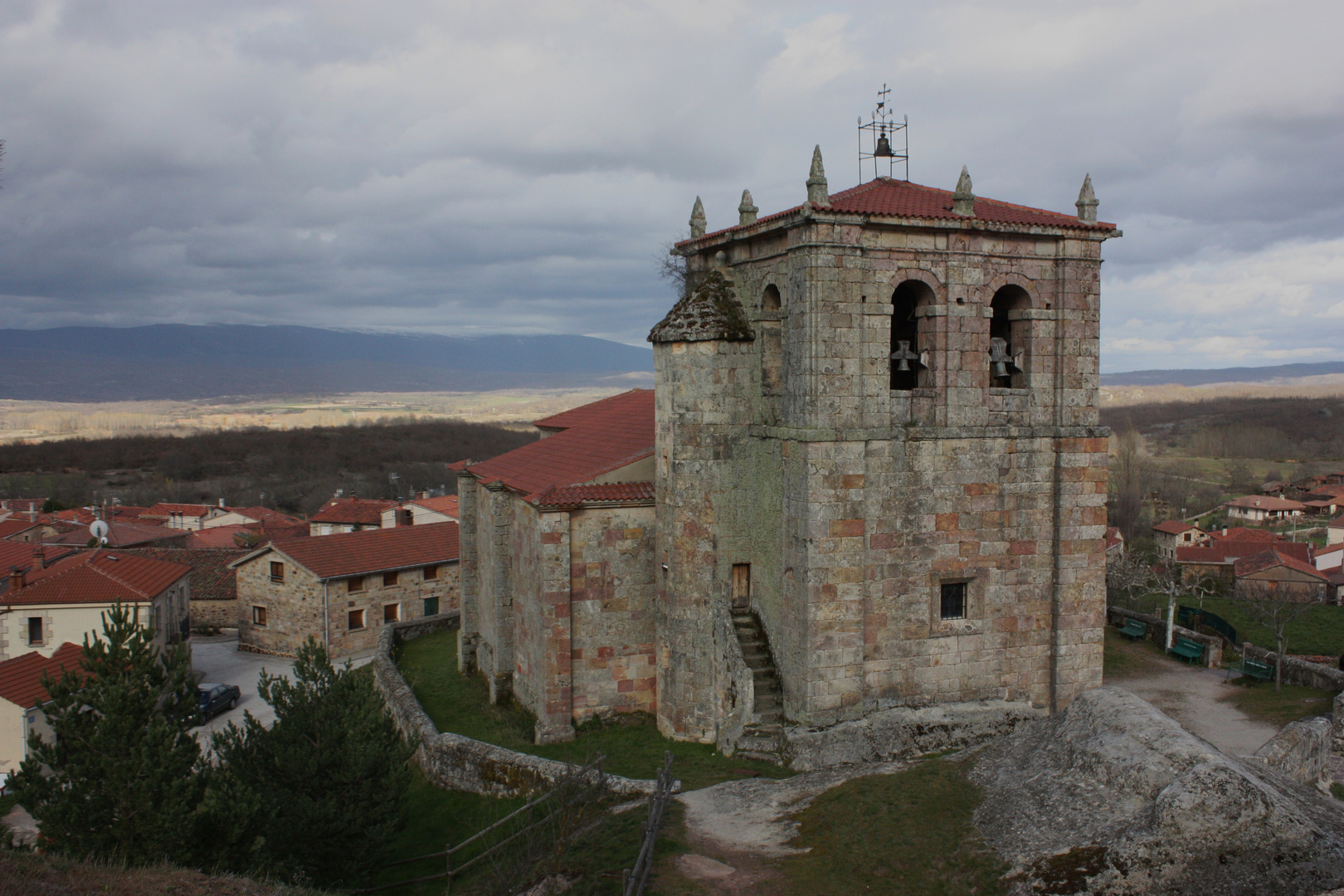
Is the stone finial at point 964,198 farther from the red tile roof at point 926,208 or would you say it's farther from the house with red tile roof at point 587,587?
the house with red tile roof at point 587,587

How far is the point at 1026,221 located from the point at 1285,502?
2833 inches

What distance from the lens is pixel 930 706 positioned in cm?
1526

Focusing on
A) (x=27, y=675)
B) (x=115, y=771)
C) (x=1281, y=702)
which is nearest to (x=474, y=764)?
(x=115, y=771)

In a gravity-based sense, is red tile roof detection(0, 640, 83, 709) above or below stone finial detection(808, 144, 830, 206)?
below

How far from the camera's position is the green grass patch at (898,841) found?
9.84 metres

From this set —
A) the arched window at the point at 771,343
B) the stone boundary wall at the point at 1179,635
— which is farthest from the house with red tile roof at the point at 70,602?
the stone boundary wall at the point at 1179,635

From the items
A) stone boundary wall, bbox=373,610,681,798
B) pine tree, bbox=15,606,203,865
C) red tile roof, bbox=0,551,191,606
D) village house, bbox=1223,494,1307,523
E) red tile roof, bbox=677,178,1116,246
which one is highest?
red tile roof, bbox=677,178,1116,246

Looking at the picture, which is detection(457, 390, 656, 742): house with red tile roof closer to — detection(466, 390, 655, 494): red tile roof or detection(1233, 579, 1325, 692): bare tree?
detection(466, 390, 655, 494): red tile roof

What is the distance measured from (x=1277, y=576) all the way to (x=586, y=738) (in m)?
37.9

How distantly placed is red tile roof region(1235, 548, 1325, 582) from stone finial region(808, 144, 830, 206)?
123ft

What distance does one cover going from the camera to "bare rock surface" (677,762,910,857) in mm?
11812

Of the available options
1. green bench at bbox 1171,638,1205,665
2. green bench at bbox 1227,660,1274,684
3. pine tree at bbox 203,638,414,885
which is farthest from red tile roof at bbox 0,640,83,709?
green bench at bbox 1227,660,1274,684

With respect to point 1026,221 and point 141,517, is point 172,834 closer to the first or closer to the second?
point 1026,221

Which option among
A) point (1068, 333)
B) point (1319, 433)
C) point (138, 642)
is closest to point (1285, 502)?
point (1319, 433)
